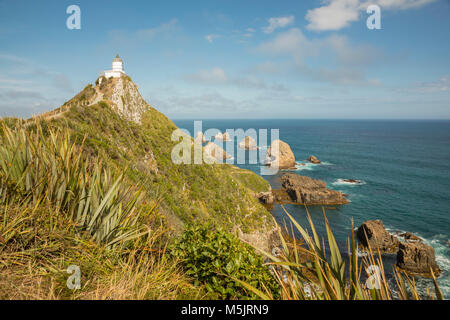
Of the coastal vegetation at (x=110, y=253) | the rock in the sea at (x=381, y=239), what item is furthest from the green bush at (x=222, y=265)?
the rock in the sea at (x=381, y=239)

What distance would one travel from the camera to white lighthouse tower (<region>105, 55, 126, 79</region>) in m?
27.6

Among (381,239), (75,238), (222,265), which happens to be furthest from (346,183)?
(75,238)

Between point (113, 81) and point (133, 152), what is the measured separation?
12255 mm

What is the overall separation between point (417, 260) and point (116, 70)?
128 feet

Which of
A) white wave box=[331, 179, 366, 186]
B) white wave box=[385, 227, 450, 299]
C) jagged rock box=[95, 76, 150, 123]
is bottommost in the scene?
white wave box=[385, 227, 450, 299]

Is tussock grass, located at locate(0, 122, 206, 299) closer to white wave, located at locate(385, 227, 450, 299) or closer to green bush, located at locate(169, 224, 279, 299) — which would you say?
green bush, located at locate(169, 224, 279, 299)

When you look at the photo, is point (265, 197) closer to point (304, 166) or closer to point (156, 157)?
point (156, 157)

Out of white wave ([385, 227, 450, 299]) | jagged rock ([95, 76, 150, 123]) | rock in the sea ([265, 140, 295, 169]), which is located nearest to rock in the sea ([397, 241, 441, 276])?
white wave ([385, 227, 450, 299])

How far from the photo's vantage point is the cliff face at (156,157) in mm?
16500

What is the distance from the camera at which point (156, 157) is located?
22.1 m

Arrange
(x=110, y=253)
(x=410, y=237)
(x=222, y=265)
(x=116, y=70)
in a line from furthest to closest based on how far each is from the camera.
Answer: (x=116, y=70) < (x=410, y=237) < (x=222, y=265) < (x=110, y=253)

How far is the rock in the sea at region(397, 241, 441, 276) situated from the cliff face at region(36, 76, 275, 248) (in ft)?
44.4

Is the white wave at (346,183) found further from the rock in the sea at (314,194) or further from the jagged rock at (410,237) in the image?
the jagged rock at (410,237)
